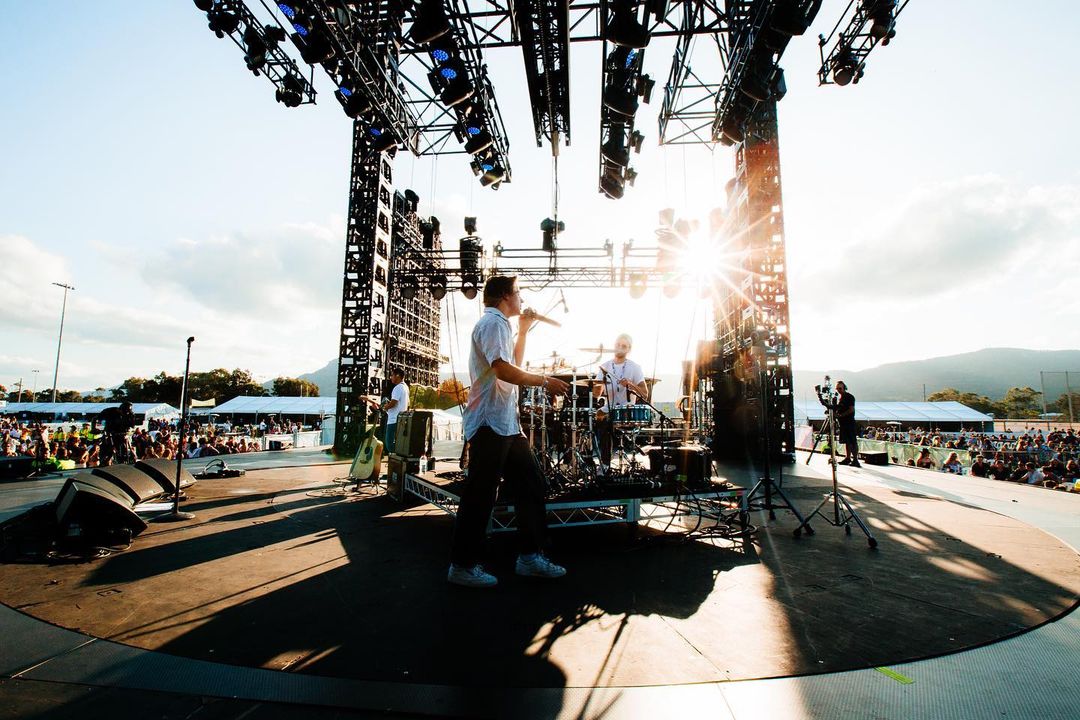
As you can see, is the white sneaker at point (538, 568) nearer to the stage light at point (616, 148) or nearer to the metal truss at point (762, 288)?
the metal truss at point (762, 288)

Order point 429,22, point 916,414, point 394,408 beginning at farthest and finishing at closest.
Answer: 1. point 916,414
2. point 394,408
3. point 429,22

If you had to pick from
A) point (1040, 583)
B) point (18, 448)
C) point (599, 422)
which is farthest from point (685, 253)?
point (18, 448)

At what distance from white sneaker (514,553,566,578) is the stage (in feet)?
0.35

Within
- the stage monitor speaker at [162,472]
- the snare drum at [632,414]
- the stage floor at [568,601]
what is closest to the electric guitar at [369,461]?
the stage monitor speaker at [162,472]

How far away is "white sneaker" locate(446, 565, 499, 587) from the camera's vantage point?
2.81 m

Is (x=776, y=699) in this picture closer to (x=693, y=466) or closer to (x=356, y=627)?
(x=356, y=627)

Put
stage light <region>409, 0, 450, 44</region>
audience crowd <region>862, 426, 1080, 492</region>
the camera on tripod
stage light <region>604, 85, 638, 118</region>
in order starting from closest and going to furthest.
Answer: the camera on tripod
stage light <region>409, 0, 450, 44</region>
stage light <region>604, 85, 638, 118</region>
audience crowd <region>862, 426, 1080, 492</region>

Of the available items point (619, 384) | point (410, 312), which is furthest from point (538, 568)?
point (410, 312)

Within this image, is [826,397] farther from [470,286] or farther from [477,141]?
Answer: [470,286]

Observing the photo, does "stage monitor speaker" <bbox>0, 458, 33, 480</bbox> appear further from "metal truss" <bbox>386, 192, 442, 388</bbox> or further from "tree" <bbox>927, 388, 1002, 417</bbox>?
"tree" <bbox>927, 388, 1002, 417</bbox>

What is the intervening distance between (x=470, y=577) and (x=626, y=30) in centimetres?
711

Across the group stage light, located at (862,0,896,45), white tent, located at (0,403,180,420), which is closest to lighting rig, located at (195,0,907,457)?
stage light, located at (862,0,896,45)

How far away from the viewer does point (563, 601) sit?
262cm

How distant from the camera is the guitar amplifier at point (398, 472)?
564cm
